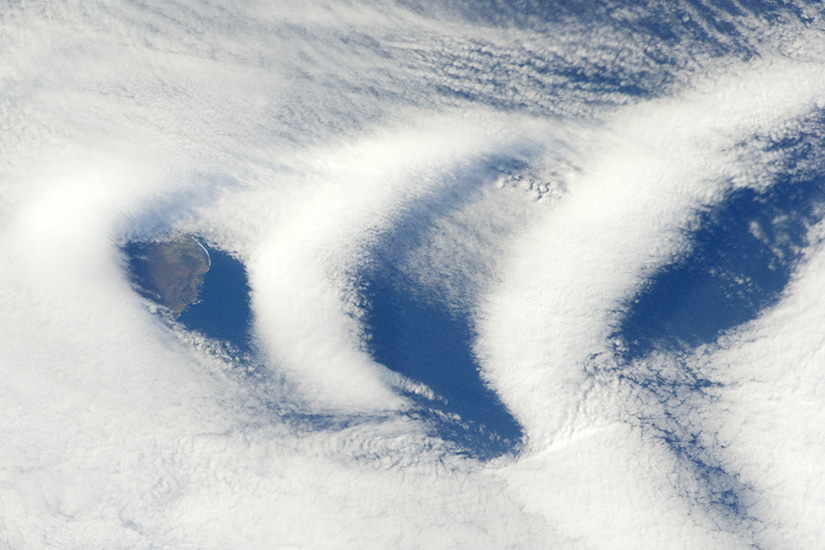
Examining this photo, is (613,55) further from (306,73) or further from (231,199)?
(231,199)

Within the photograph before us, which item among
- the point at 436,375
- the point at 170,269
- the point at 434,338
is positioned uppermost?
the point at 434,338

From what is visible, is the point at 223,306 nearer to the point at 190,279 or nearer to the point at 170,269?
the point at 190,279

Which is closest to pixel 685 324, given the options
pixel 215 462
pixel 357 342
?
pixel 357 342

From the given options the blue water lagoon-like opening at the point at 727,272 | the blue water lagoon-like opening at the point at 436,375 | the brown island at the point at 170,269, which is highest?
the blue water lagoon-like opening at the point at 727,272

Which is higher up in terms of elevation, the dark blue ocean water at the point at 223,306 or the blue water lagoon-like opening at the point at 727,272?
the blue water lagoon-like opening at the point at 727,272

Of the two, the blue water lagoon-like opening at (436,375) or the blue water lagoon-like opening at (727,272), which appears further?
the blue water lagoon-like opening at (436,375)

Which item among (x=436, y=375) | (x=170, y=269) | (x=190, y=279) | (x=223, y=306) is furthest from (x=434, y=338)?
(x=170, y=269)

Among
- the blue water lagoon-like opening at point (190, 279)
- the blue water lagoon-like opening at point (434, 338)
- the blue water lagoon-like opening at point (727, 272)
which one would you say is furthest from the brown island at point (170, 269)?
the blue water lagoon-like opening at point (727, 272)

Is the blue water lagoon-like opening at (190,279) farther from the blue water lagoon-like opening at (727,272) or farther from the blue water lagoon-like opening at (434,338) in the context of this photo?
the blue water lagoon-like opening at (727,272)
